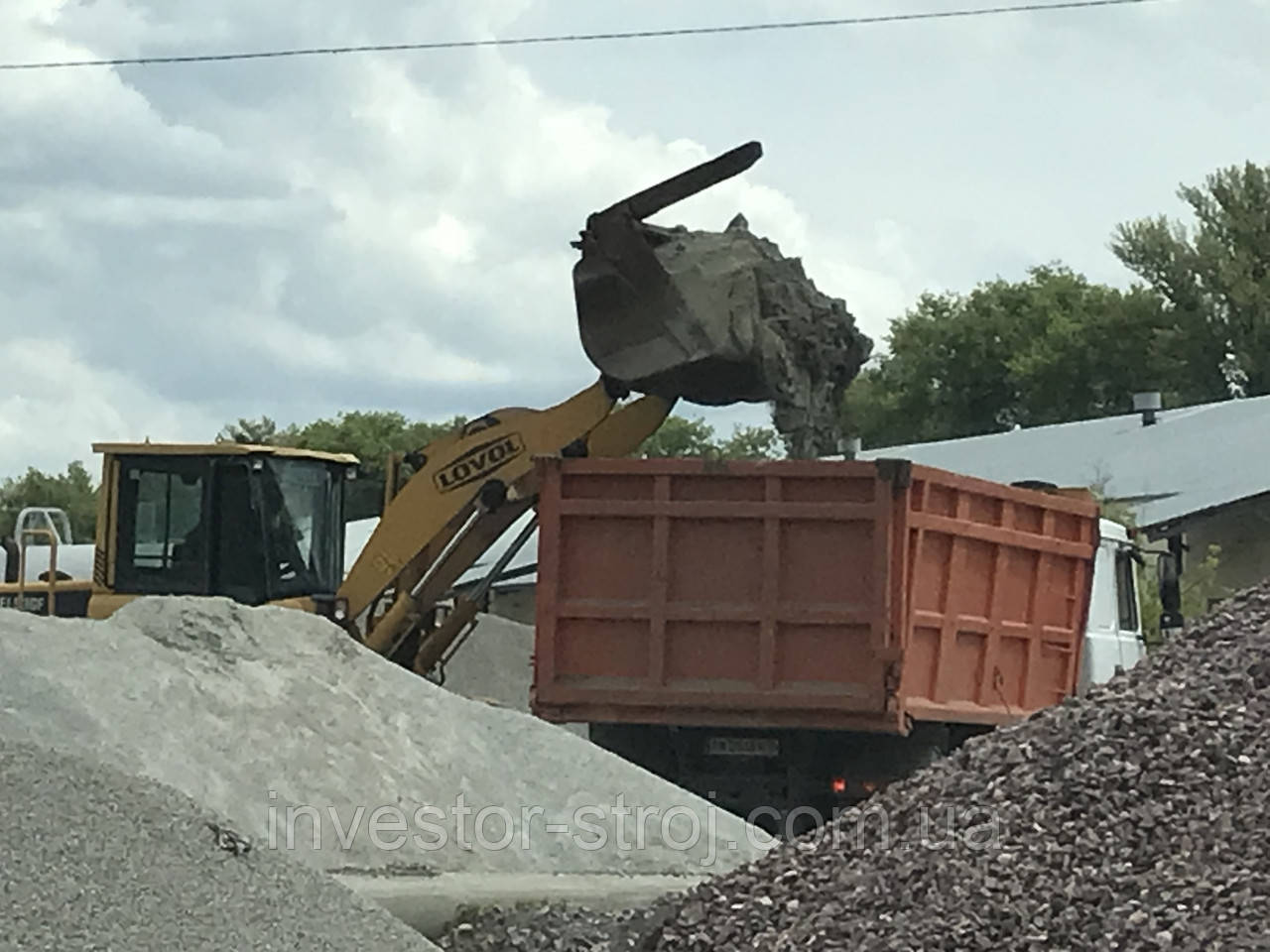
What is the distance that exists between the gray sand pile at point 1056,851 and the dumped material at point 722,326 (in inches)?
207

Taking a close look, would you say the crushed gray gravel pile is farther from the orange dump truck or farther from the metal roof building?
the metal roof building

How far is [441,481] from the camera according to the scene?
14.5m

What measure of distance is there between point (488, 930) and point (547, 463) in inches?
147

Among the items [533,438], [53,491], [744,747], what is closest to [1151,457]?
[533,438]

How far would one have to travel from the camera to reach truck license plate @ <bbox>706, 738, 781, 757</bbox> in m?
11.6

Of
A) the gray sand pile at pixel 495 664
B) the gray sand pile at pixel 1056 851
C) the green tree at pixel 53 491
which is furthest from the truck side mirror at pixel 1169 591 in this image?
the green tree at pixel 53 491

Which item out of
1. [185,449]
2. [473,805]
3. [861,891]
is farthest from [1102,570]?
[861,891]

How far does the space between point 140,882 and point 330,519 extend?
8.58 m

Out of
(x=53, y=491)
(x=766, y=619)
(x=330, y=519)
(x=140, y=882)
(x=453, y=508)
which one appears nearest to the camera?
(x=140, y=882)

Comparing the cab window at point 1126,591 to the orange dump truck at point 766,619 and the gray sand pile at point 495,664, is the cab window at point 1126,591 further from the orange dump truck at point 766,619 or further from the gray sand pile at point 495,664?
the gray sand pile at point 495,664

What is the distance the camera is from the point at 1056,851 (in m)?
6.62

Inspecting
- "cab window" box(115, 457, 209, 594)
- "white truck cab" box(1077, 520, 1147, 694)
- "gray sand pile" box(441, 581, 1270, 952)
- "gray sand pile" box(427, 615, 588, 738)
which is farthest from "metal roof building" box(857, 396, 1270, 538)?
"gray sand pile" box(441, 581, 1270, 952)

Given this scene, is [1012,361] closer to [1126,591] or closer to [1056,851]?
[1126,591]

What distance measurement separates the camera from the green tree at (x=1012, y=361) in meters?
54.5
